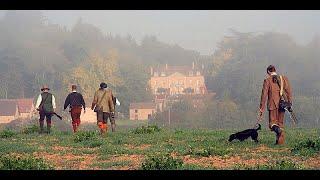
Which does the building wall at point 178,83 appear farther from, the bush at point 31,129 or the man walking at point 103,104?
the bush at point 31,129

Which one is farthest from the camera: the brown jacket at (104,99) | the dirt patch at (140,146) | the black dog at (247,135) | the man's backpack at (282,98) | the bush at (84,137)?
the brown jacket at (104,99)

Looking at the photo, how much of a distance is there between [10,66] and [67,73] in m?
1.73

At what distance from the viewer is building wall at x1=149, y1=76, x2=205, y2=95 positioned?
595 inches

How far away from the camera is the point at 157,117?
16.0m

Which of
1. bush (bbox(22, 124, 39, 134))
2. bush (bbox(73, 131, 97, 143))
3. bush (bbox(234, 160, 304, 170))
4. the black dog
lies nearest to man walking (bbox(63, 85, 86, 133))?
bush (bbox(22, 124, 39, 134))

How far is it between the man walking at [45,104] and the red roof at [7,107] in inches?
63.4

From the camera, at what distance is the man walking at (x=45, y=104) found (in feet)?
56.6

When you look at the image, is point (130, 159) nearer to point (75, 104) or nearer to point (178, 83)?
point (178, 83)

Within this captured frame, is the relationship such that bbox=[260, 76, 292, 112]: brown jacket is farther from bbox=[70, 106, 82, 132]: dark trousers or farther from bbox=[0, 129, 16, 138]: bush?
bbox=[0, 129, 16, 138]: bush

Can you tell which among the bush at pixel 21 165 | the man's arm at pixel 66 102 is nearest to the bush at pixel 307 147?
the bush at pixel 21 165
